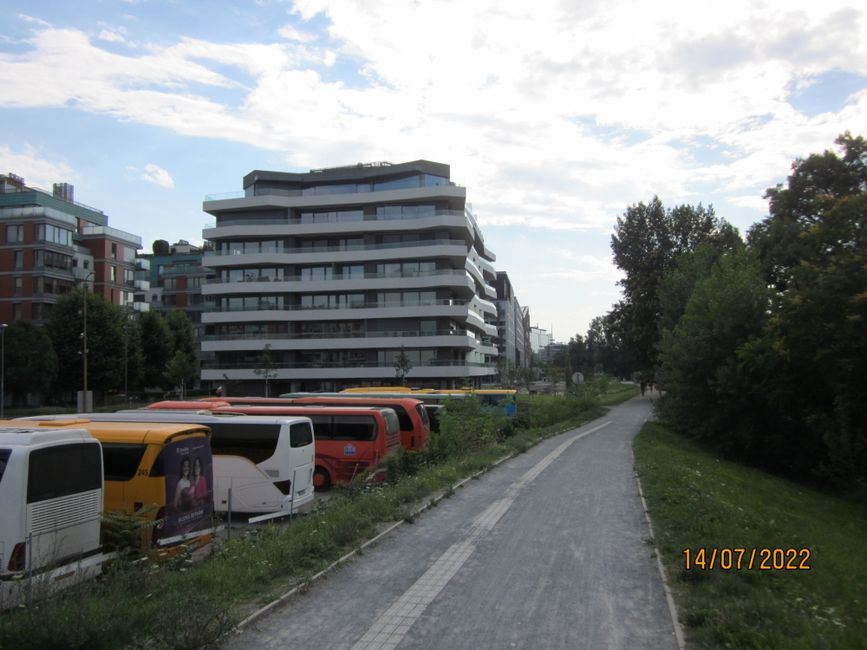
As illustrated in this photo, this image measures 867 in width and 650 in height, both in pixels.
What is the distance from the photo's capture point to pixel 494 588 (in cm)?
780

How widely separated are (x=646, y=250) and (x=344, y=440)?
4386 cm

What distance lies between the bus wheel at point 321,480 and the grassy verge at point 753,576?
9.19 m

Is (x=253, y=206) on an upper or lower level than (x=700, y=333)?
upper

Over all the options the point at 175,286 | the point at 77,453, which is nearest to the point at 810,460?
the point at 77,453

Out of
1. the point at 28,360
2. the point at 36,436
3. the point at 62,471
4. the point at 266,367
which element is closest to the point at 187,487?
the point at 62,471

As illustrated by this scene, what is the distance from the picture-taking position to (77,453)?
28.2 ft

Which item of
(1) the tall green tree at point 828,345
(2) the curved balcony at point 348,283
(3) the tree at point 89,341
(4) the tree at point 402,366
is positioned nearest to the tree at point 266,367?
(2) the curved balcony at point 348,283

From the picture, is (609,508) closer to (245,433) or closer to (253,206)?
(245,433)

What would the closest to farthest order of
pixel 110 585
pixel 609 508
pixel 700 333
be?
pixel 110 585 → pixel 609 508 → pixel 700 333

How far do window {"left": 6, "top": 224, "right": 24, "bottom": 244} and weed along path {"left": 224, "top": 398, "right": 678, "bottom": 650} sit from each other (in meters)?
63.1

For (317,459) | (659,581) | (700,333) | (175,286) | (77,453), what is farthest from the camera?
(175,286)

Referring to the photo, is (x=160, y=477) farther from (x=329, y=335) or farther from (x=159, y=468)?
(x=329, y=335)

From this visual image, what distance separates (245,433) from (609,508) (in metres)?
8.47

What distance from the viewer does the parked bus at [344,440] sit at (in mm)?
19797
